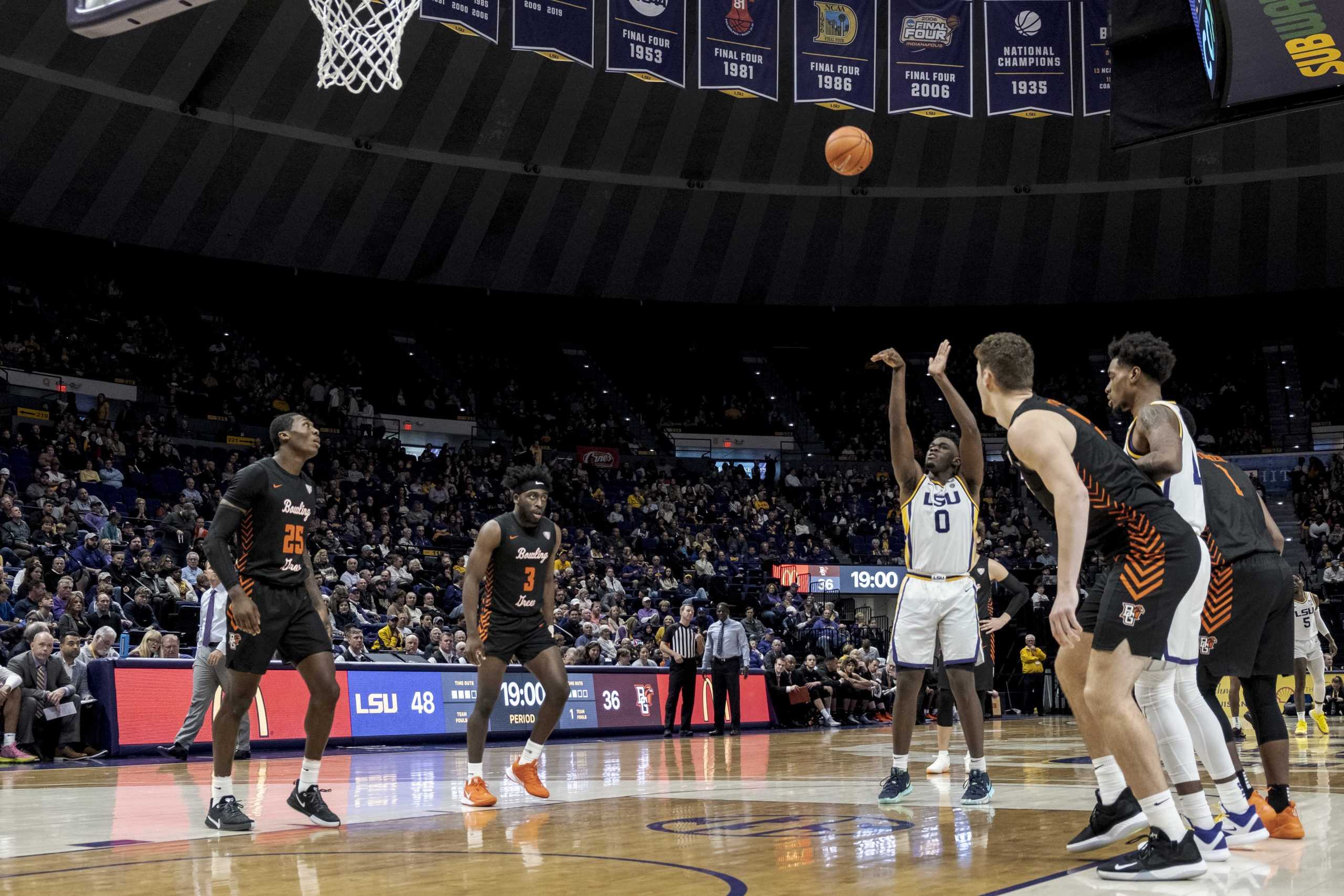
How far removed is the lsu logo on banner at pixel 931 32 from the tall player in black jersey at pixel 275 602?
1613cm

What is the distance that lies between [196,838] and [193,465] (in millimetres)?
19134

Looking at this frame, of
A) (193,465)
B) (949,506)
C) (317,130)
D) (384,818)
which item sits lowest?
(384,818)

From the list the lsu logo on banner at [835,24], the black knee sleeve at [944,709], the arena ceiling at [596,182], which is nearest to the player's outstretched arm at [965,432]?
the black knee sleeve at [944,709]

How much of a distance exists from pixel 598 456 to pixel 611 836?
2939 centimetres

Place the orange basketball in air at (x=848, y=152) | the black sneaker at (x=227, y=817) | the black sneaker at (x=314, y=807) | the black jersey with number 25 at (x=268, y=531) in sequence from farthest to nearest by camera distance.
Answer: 1. the orange basketball in air at (x=848, y=152)
2. the black jersey with number 25 at (x=268, y=531)
3. the black sneaker at (x=314, y=807)
4. the black sneaker at (x=227, y=817)

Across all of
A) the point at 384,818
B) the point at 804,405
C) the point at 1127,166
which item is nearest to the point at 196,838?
the point at 384,818

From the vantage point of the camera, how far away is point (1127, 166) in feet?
109

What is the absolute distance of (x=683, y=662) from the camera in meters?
17.9

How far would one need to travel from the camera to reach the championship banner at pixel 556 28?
19.1 meters

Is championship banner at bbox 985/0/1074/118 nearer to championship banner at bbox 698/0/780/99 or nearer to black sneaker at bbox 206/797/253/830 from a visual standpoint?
championship banner at bbox 698/0/780/99

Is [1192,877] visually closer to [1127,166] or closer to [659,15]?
[659,15]

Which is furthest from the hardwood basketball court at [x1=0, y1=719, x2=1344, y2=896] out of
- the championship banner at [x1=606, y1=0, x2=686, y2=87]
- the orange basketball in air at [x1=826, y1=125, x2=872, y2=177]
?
the championship banner at [x1=606, y1=0, x2=686, y2=87]

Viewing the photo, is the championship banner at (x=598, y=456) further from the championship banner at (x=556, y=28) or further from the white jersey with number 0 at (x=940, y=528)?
the white jersey with number 0 at (x=940, y=528)

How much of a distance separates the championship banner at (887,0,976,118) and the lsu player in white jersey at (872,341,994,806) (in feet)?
44.9
